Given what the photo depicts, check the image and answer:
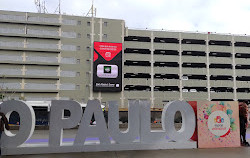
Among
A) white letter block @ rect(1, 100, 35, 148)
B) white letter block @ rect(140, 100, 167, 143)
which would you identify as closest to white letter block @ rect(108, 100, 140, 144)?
white letter block @ rect(140, 100, 167, 143)

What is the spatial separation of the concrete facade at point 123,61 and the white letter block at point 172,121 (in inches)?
1501

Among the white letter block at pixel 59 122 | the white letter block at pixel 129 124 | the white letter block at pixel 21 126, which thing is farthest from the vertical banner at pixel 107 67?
the white letter block at pixel 21 126

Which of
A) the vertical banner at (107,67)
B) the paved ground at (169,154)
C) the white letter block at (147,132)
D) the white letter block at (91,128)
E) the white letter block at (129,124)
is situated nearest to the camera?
the paved ground at (169,154)

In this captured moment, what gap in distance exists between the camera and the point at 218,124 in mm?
9984

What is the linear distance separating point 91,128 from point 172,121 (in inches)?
133

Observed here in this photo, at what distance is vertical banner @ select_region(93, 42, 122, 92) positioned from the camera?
154ft

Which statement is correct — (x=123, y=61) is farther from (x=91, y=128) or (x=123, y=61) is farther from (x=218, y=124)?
(x=91, y=128)

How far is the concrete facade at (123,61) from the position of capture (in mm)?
46594

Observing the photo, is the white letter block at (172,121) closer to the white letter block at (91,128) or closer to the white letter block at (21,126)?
the white letter block at (91,128)

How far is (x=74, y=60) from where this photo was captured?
48.2 m

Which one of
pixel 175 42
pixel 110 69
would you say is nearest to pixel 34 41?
pixel 110 69

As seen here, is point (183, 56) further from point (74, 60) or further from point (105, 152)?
point (105, 152)

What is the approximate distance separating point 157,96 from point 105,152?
41988mm

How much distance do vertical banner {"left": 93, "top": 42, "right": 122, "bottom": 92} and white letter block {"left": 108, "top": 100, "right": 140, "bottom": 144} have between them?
123ft
